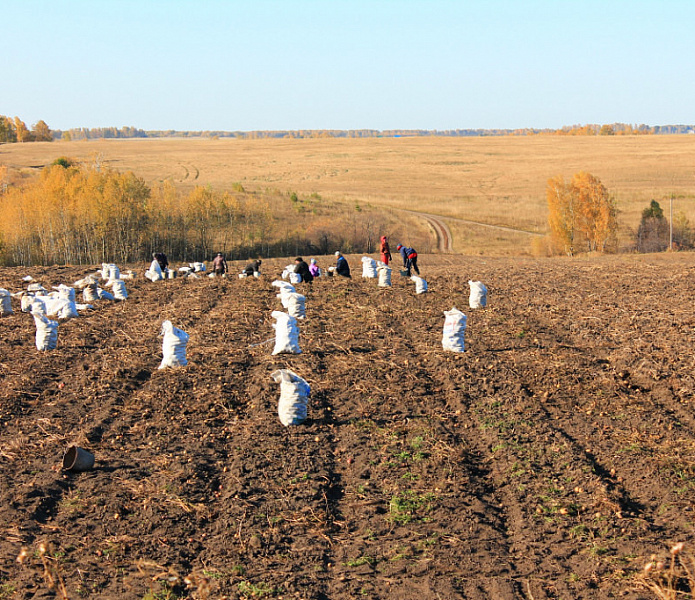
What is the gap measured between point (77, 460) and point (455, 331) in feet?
21.3

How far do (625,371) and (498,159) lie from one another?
89071 mm

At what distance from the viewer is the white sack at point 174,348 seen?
1108 centimetres

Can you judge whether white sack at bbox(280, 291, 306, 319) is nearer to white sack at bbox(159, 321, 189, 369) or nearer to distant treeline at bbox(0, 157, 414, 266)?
white sack at bbox(159, 321, 189, 369)

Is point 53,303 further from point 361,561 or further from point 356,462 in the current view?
point 361,561

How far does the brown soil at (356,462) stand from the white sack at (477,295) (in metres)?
1.53

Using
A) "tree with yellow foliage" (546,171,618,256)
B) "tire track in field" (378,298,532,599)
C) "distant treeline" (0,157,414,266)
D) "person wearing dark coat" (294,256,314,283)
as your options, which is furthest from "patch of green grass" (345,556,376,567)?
"tree with yellow foliage" (546,171,618,256)

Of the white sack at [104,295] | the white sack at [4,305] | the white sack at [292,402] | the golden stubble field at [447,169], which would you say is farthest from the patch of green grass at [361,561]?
the golden stubble field at [447,169]

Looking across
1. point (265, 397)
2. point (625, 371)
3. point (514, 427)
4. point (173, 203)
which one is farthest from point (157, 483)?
point (173, 203)

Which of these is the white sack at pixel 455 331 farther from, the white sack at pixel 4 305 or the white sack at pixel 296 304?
the white sack at pixel 4 305

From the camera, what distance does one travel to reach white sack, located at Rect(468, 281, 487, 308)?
15656mm

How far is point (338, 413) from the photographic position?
917cm

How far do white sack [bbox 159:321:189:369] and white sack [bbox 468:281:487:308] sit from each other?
7141 millimetres

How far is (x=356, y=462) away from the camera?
7.67 m

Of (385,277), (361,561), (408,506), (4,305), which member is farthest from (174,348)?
(385,277)
